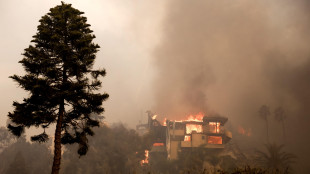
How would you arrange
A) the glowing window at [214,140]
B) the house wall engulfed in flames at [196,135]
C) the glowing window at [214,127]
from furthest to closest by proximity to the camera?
the glowing window at [214,140] < the glowing window at [214,127] < the house wall engulfed in flames at [196,135]

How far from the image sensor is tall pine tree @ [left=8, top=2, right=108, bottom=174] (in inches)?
741

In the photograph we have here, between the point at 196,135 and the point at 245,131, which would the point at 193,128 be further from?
the point at 245,131

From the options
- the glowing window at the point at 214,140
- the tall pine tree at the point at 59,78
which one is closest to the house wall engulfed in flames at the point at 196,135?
the glowing window at the point at 214,140

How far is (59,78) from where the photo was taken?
65.2 feet

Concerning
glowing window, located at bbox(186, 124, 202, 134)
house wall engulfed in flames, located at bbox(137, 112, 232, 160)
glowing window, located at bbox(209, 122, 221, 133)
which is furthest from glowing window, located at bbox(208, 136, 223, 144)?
glowing window, located at bbox(186, 124, 202, 134)

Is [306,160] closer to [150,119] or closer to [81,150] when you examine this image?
[150,119]

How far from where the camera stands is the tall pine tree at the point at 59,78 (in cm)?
1883

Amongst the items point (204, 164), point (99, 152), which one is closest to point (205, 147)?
point (204, 164)

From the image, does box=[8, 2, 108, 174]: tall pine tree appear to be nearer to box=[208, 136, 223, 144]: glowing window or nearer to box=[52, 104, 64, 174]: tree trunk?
box=[52, 104, 64, 174]: tree trunk

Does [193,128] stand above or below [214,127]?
below

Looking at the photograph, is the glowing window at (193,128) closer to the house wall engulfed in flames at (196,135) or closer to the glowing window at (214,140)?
the house wall engulfed in flames at (196,135)

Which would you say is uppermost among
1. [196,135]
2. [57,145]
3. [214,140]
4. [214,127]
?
[214,127]

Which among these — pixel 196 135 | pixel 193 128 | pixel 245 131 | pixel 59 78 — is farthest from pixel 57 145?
pixel 245 131

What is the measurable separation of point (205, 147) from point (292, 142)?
61.8 meters
